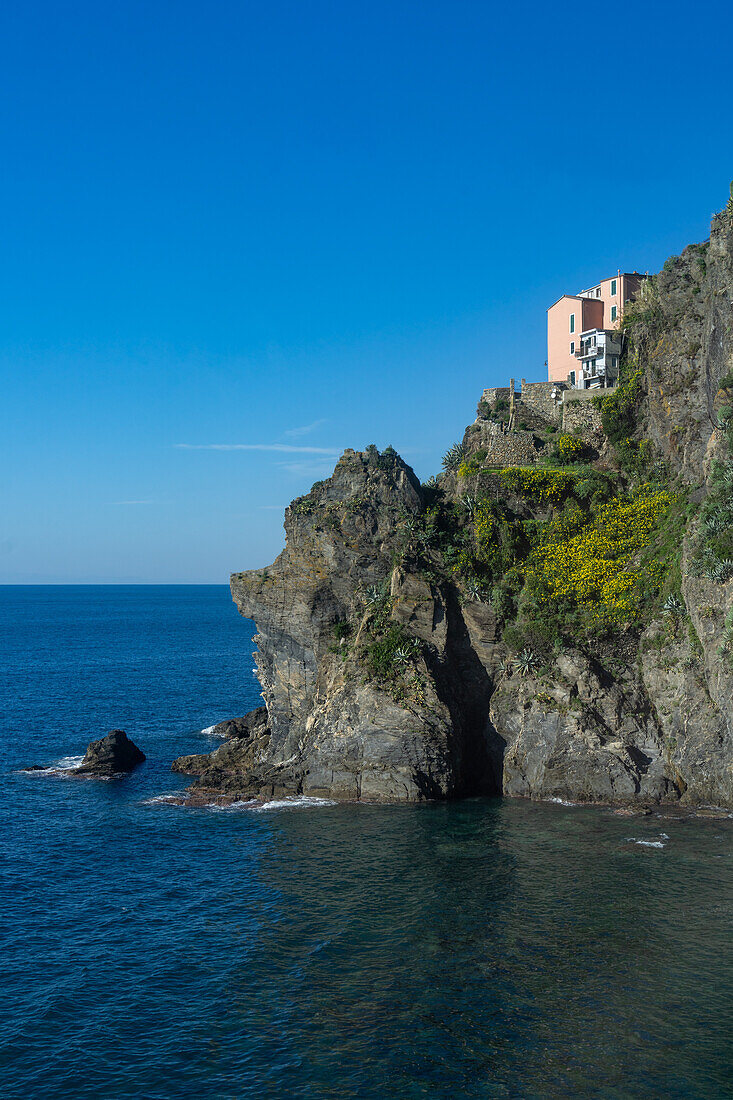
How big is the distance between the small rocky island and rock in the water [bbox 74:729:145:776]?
16.9 feet

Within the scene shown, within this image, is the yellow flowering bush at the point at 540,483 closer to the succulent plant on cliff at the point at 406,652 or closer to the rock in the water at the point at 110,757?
the succulent plant on cliff at the point at 406,652

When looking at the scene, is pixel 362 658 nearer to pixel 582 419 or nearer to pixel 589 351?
pixel 582 419

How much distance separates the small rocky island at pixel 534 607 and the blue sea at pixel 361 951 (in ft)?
12.9

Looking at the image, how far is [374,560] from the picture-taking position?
60125 millimetres

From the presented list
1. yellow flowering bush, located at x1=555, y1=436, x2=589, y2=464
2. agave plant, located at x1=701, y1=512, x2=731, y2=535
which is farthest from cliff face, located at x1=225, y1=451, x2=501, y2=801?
agave plant, located at x1=701, y1=512, x2=731, y2=535

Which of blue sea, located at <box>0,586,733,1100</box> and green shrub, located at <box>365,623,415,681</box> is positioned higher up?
green shrub, located at <box>365,623,415,681</box>

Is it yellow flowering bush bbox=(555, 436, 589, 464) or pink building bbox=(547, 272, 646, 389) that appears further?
pink building bbox=(547, 272, 646, 389)

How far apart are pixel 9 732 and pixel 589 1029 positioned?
6605 centimetres

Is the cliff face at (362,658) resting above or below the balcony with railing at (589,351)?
below

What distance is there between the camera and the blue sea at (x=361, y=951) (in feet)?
84.4

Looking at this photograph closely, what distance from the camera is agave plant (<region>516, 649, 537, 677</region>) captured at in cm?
5416

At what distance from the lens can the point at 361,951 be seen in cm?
3297

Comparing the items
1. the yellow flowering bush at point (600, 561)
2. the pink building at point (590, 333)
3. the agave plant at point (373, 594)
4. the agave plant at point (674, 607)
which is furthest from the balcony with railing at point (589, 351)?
the agave plant at point (373, 594)

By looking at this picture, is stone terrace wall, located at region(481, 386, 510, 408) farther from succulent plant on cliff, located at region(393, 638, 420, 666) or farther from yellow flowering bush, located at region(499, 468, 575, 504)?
succulent plant on cliff, located at region(393, 638, 420, 666)
